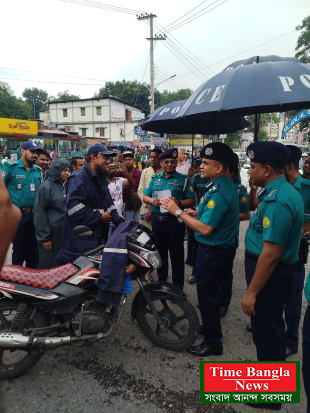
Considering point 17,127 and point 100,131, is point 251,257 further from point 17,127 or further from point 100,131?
point 100,131

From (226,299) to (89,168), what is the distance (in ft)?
7.29

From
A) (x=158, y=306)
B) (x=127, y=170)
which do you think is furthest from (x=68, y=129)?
(x=158, y=306)

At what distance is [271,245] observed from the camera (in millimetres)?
1683

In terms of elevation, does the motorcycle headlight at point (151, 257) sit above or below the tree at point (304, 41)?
below

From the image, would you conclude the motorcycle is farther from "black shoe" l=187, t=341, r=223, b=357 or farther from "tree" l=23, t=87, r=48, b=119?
"tree" l=23, t=87, r=48, b=119

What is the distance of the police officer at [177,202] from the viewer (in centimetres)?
332

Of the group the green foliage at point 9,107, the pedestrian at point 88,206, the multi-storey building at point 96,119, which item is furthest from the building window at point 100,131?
the pedestrian at point 88,206

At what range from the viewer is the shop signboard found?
782 inches

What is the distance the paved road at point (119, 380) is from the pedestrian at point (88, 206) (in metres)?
0.97

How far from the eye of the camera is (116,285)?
2.16m

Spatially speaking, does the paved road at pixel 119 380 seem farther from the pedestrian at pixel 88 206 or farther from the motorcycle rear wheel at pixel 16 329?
the pedestrian at pixel 88 206

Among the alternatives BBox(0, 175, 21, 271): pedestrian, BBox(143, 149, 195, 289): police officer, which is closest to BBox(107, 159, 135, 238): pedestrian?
BBox(143, 149, 195, 289): police officer

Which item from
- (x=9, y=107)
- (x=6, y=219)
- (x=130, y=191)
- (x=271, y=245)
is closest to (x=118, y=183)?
(x=130, y=191)

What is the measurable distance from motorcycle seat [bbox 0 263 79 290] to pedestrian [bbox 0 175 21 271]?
4.93ft
